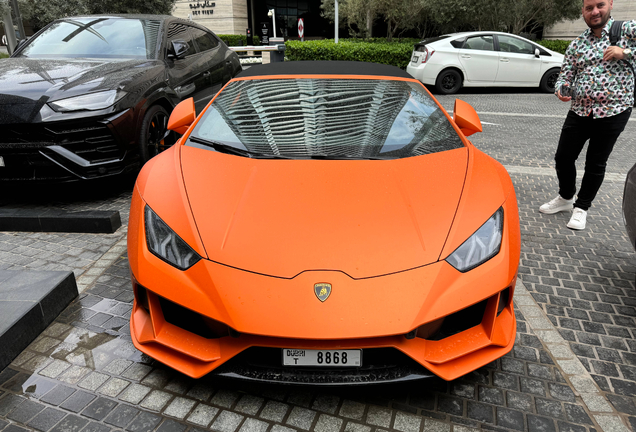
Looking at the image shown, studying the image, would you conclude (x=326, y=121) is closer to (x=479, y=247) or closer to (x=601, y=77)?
(x=479, y=247)

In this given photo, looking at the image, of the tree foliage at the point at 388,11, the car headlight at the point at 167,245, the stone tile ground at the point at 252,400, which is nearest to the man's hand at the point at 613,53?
the stone tile ground at the point at 252,400

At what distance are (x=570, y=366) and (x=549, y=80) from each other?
1176 cm

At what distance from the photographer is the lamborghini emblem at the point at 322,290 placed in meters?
1.83

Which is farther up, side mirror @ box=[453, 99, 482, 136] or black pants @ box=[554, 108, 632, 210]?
side mirror @ box=[453, 99, 482, 136]

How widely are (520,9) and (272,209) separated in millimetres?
16224

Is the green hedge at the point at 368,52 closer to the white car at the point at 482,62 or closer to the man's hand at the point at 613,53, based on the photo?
the white car at the point at 482,62

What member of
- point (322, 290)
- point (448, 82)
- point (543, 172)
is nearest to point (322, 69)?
point (322, 290)

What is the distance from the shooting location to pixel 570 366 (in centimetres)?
232

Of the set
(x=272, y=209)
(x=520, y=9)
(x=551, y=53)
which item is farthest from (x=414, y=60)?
(x=272, y=209)

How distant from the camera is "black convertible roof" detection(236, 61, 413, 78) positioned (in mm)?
3314

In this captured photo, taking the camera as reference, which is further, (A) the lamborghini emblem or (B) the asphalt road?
(B) the asphalt road

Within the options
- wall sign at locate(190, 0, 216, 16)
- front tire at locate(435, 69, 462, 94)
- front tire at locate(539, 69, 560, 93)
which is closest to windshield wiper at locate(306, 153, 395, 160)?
front tire at locate(435, 69, 462, 94)

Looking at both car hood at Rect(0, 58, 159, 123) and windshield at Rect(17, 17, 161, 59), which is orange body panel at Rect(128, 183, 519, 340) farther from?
windshield at Rect(17, 17, 161, 59)

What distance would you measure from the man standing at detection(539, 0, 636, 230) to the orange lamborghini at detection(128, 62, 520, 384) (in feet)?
5.49
